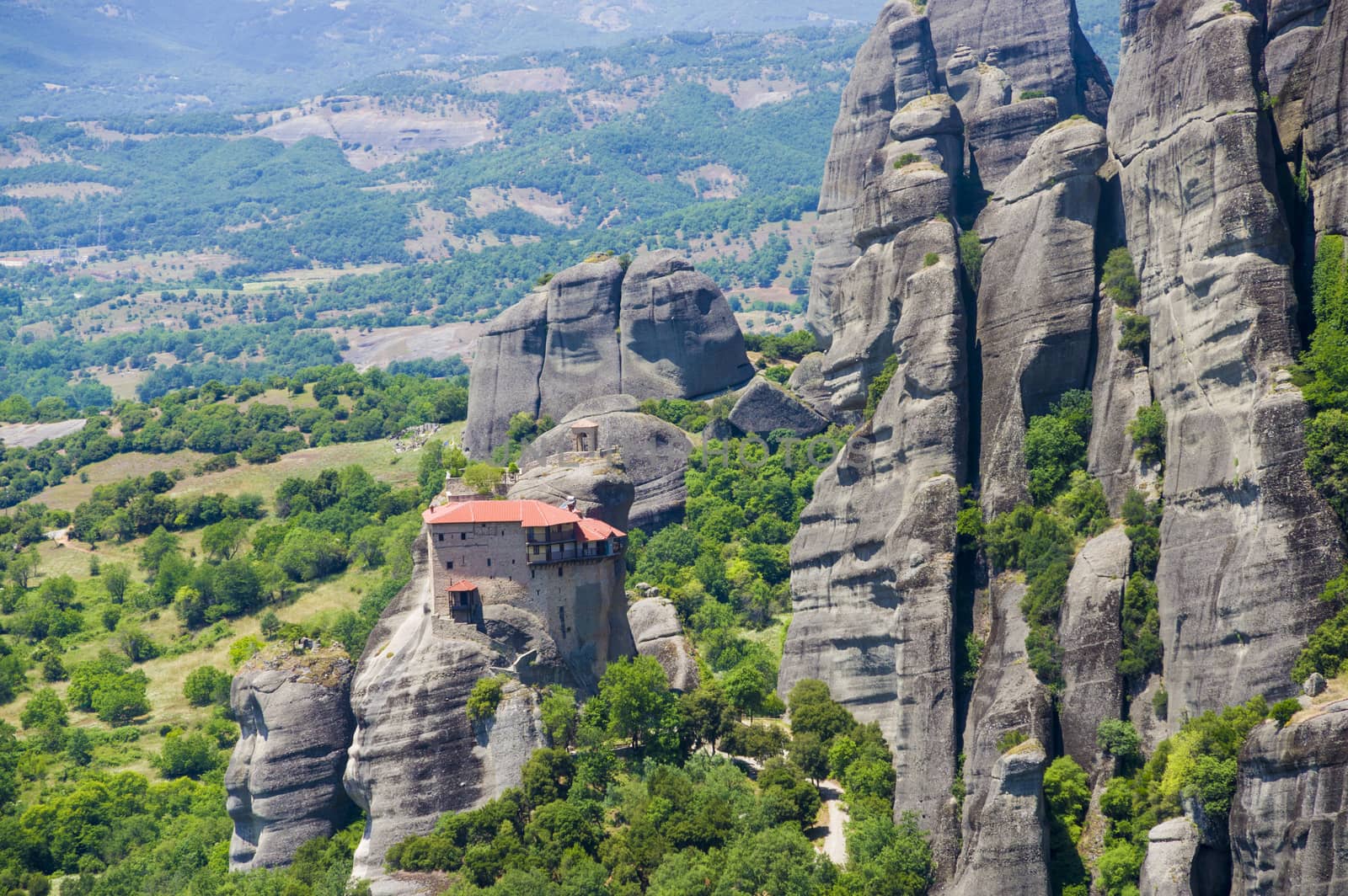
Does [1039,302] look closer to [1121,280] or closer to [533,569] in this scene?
[1121,280]

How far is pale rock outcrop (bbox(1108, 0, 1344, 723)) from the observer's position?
236 ft

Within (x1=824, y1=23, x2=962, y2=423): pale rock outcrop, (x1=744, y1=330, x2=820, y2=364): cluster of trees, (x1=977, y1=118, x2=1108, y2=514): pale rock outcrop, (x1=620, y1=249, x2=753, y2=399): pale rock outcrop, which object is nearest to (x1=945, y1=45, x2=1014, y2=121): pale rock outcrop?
(x1=824, y1=23, x2=962, y2=423): pale rock outcrop

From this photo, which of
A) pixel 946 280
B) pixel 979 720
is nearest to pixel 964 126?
pixel 946 280

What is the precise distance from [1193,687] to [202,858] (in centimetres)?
4805

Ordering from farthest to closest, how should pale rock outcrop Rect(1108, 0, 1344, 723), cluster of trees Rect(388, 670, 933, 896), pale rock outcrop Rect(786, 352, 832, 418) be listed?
1. pale rock outcrop Rect(786, 352, 832, 418)
2. cluster of trees Rect(388, 670, 933, 896)
3. pale rock outcrop Rect(1108, 0, 1344, 723)

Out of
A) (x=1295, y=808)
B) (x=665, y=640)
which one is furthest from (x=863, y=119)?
(x=1295, y=808)

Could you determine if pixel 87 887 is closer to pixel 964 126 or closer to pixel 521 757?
pixel 521 757

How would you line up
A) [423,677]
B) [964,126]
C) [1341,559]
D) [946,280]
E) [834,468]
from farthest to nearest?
1. [964,126]
2. [834,468]
3. [946,280]
4. [423,677]
5. [1341,559]

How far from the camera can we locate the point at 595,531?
92.9 meters

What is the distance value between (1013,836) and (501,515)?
27913 mm

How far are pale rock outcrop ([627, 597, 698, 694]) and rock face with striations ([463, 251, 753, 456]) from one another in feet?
112

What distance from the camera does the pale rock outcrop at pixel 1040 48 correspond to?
416 ft

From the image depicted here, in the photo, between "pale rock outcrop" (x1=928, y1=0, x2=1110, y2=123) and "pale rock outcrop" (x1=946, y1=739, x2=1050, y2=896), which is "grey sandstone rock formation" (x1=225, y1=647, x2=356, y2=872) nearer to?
"pale rock outcrop" (x1=946, y1=739, x2=1050, y2=896)

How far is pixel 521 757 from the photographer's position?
86250 mm
